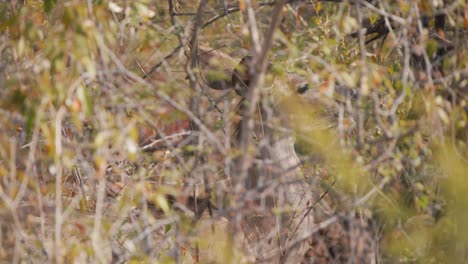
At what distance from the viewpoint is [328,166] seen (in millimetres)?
3566

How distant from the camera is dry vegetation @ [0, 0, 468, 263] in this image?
8.21ft

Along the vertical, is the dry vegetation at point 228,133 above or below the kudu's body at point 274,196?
above

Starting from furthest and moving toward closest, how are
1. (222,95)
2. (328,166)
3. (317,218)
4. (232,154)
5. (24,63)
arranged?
(317,218), (222,95), (328,166), (232,154), (24,63)

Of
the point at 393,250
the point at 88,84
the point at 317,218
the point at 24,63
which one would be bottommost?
the point at 317,218

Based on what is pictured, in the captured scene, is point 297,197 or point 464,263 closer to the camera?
point 464,263

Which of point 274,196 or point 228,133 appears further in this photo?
point 274,196

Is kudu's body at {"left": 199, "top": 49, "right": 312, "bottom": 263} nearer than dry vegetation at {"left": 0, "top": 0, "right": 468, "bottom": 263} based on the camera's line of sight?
No

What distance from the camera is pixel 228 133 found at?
388 cm

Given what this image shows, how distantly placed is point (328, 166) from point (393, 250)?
1.94ft

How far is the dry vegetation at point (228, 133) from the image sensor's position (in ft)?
8.21

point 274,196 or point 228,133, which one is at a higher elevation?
point 228,133

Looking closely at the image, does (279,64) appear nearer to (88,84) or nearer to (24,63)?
(88,84)

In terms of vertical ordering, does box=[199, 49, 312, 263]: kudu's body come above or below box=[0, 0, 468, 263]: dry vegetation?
below

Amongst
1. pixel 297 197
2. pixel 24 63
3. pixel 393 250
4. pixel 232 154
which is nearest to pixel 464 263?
pixel 393 250
